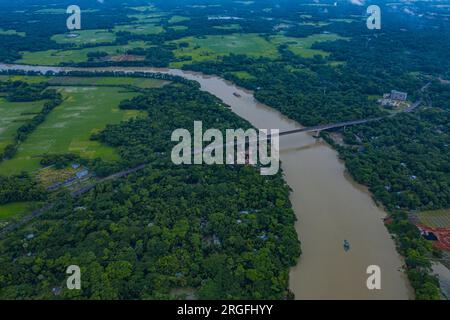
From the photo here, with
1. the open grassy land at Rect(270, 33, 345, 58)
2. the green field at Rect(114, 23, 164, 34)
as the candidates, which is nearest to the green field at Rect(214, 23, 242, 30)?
the open grassy land at Rect(270, 33, 345, 58)

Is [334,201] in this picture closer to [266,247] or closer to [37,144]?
[266,247]

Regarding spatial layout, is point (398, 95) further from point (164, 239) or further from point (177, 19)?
point (177, 19)

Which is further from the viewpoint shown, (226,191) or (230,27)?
(230,27)

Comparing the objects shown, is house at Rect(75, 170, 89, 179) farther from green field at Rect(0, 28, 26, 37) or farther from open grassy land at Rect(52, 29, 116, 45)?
green field at Rect(0, 28, 26, 37)

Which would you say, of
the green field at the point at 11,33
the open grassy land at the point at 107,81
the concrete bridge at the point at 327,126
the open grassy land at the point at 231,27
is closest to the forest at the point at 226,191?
the concrete bridge at the point at 327,126

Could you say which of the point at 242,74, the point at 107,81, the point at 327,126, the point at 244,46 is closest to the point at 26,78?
the point at 107,81

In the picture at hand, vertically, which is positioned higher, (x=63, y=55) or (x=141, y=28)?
(x=141, y=28)
